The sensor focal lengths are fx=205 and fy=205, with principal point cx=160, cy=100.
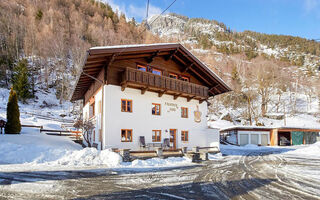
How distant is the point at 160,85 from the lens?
1680 cm

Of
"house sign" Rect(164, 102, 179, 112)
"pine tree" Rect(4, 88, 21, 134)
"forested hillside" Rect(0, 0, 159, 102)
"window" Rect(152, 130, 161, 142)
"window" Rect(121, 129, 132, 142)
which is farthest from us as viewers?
"forested hillside" Rect(0, 0, 159, 102)

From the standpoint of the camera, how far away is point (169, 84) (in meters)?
17.5

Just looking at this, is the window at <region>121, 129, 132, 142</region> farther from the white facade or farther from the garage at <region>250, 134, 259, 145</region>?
the garage at <region>250, 134, 259, 145</region>

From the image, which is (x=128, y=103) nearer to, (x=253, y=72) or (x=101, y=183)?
(x=101, y=183)

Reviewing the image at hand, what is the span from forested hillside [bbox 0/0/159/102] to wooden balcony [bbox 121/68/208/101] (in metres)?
26.5

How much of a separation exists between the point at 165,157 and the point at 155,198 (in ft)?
29.0

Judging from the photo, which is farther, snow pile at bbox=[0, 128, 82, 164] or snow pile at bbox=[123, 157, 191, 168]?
snow pile at bbox=[123, 157, 191, 168]

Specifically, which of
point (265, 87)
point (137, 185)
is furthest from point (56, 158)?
point (265, 87)

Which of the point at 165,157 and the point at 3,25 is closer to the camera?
the point at 165,157

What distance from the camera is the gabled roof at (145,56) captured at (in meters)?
14.2

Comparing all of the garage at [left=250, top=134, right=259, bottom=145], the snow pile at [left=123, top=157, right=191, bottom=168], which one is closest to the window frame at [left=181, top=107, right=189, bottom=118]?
the snow pile at [left=123, top=157, right=191, bottom=168]

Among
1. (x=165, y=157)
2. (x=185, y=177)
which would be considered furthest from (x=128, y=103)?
(x=185, y=177)

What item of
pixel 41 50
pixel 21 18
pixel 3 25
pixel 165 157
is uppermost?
pixel 21 18

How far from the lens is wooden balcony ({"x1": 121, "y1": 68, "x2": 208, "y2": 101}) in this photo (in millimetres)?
15125
